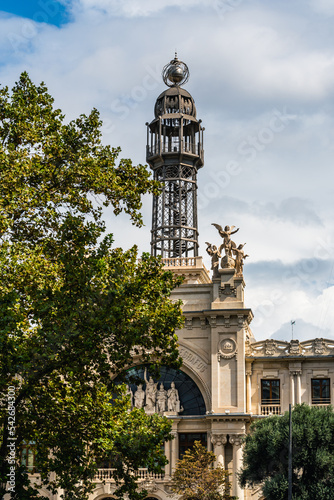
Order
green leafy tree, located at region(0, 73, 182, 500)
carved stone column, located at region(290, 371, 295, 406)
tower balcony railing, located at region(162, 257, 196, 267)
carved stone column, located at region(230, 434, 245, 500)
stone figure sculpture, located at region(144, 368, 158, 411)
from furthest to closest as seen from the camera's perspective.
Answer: tower balcony railing, located at region(162, 257, 196, 267) < stone figure sculpture, located at region(144, 368, 158, 411) < carved stone column, located at region(290, 371, 295, 406) < carved stone column, located at region(230, 434, 245, 500) < green leafy tree, located at region(0, 73, 182, 500)

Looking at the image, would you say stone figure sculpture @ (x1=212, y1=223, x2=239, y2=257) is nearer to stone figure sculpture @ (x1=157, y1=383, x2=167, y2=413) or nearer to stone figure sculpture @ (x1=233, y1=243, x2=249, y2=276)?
stone figure sculpture @ (x1=233, y1=243, x2=249, y2=276)

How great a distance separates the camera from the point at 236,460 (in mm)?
56531

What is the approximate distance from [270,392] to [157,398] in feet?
24.7

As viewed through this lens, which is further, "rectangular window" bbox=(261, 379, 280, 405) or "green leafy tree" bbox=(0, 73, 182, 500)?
"rectangular window" bbox=(261, 379, 280, 405)

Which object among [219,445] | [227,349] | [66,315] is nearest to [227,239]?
[227,349]

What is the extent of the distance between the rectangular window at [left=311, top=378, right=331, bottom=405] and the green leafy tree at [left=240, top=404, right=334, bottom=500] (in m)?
9.98

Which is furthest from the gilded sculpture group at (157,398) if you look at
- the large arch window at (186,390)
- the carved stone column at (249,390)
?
the carved stone column at (249,390)

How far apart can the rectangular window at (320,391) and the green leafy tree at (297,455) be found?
32.7 feet

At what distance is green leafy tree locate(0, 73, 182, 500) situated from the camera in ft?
94.8

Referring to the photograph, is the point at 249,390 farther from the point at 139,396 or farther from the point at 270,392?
the point at 139,396

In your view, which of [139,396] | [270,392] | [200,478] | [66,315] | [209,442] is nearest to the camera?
[66,315]

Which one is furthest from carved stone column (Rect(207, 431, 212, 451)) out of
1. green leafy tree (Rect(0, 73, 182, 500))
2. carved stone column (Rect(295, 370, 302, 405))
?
green leafy tree (Rect(0, 73, 182, 500))

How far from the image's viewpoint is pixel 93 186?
105ft

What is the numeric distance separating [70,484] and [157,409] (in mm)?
29769
